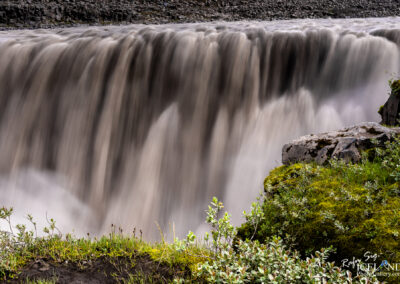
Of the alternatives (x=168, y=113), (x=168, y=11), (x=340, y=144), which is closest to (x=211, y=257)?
(x=340, y=144)

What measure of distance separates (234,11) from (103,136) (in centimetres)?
1578

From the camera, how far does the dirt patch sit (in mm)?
2853

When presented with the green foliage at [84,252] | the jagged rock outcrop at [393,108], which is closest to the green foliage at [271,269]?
the green foliage at [84,252]

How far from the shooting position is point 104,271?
3.00 meters

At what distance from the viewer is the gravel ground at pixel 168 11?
60.2 ft

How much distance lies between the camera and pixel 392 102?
16.4ft

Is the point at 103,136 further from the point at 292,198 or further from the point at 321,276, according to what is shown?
the point at 321,276

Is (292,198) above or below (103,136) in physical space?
above

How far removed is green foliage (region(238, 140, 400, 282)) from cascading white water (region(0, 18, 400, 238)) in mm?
2790

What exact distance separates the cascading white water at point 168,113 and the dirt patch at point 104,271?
A: 2.98 metres

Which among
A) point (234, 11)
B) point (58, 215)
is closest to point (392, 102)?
point (58, 215)

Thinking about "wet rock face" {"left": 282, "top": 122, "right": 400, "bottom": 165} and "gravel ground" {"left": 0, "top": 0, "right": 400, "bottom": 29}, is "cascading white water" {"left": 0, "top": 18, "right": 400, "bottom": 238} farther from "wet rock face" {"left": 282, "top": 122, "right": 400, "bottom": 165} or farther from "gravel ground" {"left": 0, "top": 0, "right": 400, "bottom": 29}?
"gravel ground" {"left": 0, "top": 0, "right": 400, "bottom": 29}

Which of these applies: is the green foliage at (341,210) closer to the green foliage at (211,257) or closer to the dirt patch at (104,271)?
the green foliage at (211,257)

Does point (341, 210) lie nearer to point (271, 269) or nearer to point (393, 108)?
point (271, 269)
